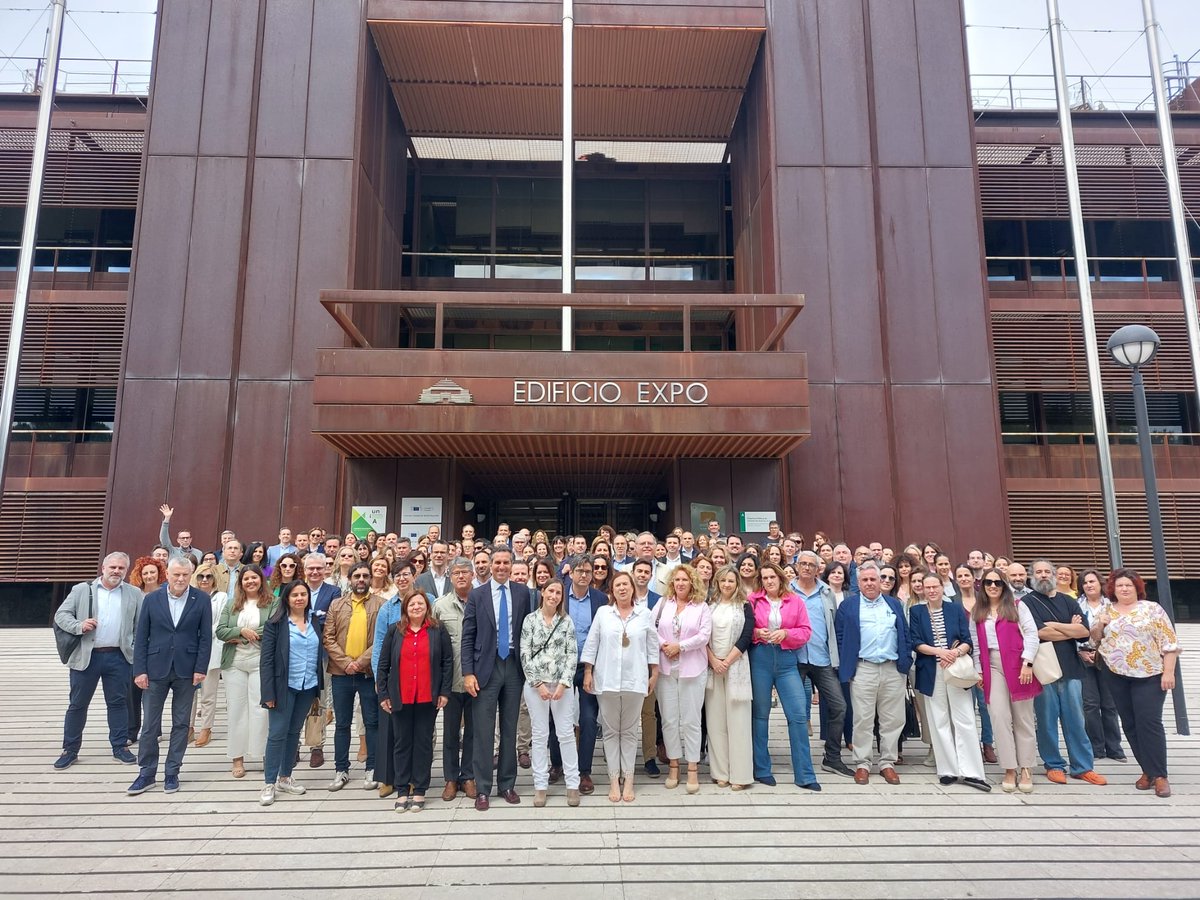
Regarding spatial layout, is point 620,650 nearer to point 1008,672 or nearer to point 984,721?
point 1008,672

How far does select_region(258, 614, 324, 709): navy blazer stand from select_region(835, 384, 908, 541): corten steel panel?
33.9 feet

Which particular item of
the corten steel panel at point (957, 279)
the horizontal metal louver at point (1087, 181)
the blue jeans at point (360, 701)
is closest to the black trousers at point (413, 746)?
the blue jeans at point (360, 701)

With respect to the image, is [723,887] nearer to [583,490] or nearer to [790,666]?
[790,666]

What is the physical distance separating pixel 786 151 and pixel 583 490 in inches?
365

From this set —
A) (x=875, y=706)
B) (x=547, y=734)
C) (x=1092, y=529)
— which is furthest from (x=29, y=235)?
(x=1092, y=529)

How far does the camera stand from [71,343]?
1672cm

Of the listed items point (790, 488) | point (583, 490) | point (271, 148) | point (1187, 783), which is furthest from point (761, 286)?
point (1187, 783)

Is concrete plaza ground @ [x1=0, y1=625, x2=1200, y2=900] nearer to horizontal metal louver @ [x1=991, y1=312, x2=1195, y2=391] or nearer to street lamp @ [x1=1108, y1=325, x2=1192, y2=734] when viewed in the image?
street lamp @ [x1=1108, y1=325, x2=1192, y2=734]

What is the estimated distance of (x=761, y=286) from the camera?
15797mm

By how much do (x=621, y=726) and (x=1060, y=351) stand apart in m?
16.7

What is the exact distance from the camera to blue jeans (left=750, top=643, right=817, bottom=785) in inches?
235

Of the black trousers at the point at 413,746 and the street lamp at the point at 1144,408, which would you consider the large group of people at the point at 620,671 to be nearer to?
the black trousers at the point at 413,746

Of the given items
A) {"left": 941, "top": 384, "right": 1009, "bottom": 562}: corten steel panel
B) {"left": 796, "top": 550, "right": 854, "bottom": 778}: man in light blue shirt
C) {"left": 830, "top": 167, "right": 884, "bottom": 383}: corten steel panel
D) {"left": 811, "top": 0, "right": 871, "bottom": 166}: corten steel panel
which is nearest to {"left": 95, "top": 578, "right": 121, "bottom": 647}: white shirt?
{"left": 796, "top": 550, "right": 854, "bottom": 778}: man in light blue shirt

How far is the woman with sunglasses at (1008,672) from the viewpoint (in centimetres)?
591
